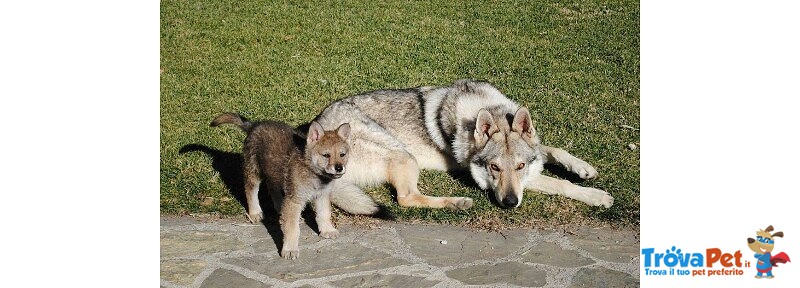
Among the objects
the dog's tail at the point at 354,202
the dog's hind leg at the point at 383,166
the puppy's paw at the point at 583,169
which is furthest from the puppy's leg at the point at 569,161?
the dog's tail at the point at 354,202

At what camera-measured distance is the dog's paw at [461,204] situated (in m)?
6.26

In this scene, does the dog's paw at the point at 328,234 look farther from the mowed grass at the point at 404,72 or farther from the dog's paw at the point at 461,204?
the dog's paw at the point at 461,204

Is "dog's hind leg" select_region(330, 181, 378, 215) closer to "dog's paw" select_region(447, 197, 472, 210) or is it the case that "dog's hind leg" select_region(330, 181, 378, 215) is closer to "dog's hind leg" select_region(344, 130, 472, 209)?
"dog's hind leg" select_region(344, 130, 472, 209)

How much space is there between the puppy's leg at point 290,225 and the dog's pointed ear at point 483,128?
165 centimetres

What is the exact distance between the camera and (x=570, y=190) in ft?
21.4

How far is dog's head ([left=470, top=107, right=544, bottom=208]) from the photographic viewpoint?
6.08m

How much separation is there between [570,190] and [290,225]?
2460 mm

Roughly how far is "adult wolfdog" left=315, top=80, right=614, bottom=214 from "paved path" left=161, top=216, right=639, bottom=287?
1.36 feet

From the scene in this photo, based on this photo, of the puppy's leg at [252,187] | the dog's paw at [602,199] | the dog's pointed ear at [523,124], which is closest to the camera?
the puppy's leg at [252,187]
